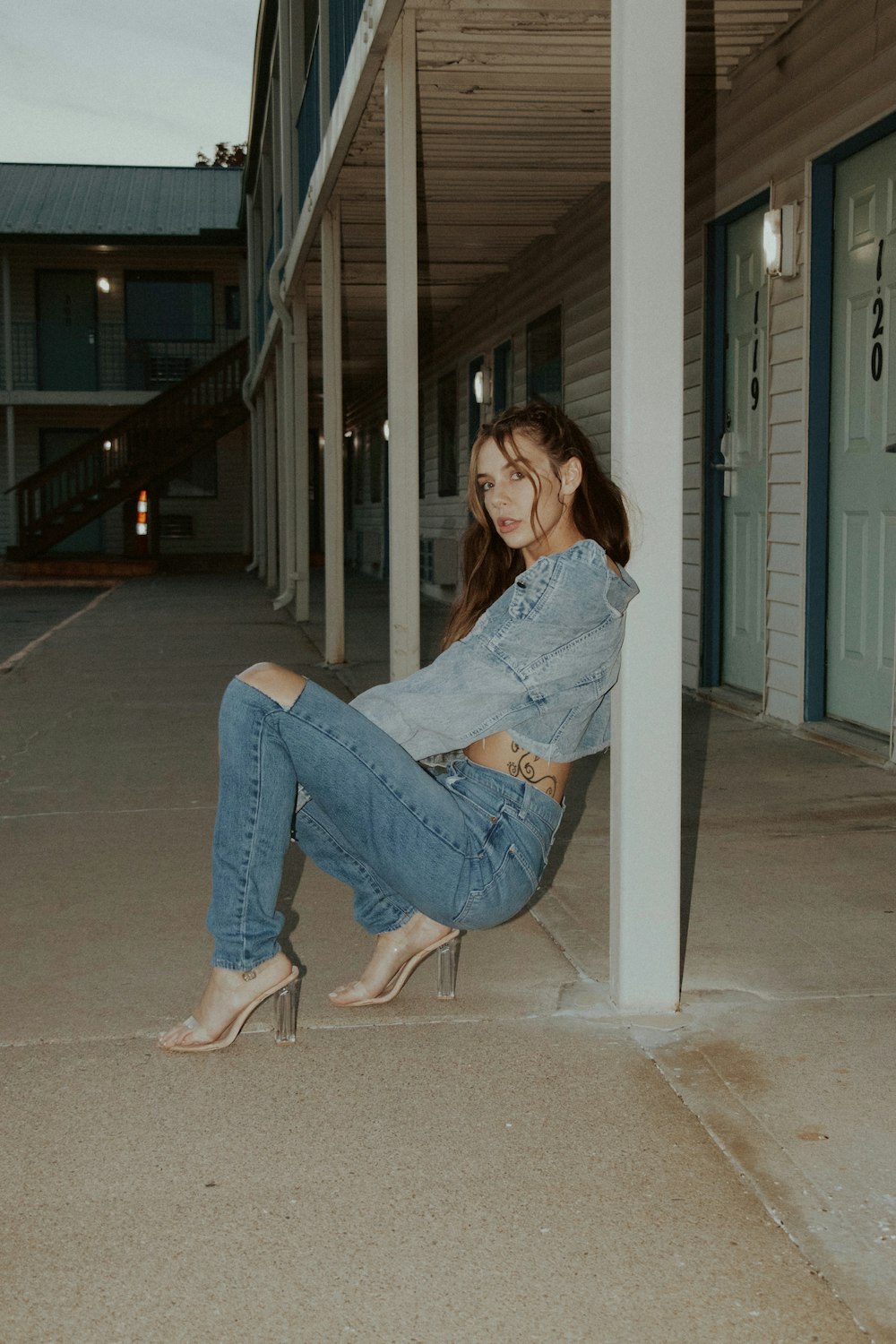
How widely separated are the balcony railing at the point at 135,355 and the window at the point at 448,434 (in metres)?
10.8

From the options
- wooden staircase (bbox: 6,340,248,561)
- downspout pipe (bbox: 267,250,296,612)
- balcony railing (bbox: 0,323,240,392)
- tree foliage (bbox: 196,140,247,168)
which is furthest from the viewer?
tree foliage (bbox: 196,140,247,168)

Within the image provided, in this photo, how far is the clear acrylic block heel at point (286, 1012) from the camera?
2.74 meters

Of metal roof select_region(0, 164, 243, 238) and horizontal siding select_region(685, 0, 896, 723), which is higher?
metal roof select_region(0, 164, 243, 238)

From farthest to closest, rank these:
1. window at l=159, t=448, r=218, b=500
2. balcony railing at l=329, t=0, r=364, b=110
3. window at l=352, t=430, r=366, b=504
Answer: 1. window at l=159, t=448, r=218, b=500
2. window at l=352, t=430, r=366, b=504
3. balcony railing at l=329, t=0, r=364, b=110

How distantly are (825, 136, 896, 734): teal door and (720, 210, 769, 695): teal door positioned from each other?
0.63m

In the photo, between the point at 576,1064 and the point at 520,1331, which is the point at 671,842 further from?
the point at 520,1331

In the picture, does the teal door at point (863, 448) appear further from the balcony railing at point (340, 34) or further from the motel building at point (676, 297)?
the balcony railing at point (340, 34)

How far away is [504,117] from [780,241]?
2.02 meters

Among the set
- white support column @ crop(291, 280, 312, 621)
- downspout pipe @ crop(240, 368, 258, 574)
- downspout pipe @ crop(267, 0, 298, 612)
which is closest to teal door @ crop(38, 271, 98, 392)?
downspout pipe @ crop(240, 368, 258, 574)

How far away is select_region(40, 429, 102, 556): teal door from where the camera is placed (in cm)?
2628

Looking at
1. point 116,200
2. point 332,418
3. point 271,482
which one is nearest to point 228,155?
point 116,200

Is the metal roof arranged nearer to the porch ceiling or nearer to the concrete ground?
the porch ceiling

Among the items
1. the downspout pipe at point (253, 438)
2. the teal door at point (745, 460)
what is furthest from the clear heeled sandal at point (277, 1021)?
the downspout pipe at point (253, 438)

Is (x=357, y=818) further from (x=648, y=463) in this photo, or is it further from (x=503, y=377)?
(x=503, y=377)
